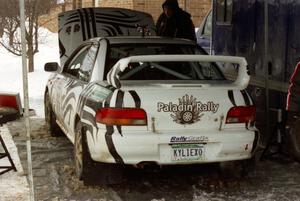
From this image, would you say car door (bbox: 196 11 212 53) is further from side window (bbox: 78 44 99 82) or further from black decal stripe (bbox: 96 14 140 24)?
side window (bbox: 78 44 99 82)

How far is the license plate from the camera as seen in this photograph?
5.05 meters

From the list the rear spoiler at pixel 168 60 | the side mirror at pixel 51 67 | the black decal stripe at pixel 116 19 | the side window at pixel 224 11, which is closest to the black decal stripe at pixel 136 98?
the rear spoiler at pixel 168 60

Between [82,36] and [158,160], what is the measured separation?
4.75 m

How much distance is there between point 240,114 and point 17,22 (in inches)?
434

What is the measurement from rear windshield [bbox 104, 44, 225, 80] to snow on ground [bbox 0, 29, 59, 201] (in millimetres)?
1478

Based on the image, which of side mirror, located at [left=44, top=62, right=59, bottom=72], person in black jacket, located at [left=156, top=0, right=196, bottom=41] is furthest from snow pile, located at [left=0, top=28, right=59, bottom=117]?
person in black jacket, located at [left=156, top=0, right=196, bottom=41]

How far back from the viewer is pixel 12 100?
360 inches

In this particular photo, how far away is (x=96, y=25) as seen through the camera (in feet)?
31.0

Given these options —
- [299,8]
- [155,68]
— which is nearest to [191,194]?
[155,68]

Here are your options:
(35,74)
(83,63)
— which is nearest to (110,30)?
(83,63)

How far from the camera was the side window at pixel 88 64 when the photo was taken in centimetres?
594

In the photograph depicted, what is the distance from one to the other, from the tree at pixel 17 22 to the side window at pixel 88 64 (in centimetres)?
739

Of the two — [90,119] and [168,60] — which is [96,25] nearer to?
[90,119]

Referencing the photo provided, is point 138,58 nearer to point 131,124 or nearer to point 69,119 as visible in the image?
point 131,124
